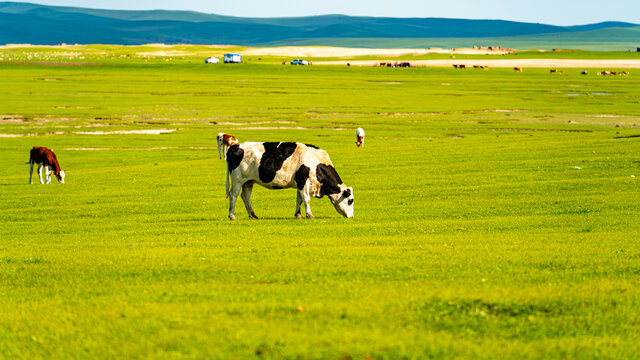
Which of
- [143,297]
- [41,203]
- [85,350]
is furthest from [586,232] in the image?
[41,203]

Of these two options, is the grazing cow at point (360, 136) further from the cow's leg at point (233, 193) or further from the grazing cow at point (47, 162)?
the cow's leg at point (233, 193)

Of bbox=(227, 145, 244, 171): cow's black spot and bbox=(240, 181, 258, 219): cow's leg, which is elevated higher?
bbox=(227, 145, 244, 171): cow's black spot

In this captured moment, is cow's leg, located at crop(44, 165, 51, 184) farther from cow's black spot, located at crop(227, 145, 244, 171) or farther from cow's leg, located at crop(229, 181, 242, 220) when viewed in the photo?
cow's black spot, located at crop(227, 145, 244, 171)

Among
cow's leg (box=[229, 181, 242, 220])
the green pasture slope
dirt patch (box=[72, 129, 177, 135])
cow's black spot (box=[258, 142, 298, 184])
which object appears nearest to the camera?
the green pasture slope

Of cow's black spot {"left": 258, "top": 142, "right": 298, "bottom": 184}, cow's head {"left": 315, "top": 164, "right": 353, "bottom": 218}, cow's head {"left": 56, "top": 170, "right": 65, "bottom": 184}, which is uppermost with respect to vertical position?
cow's black spot {"left": 258, "top": 142, "right": 298, "bottom": 184}

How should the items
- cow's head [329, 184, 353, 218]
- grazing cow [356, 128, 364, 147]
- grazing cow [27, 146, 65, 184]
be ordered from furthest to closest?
grazing cow [356, 128, 364, 147] → grazing cow [27, 146, 65, 184] → cow's head [329, 184, 353, 218]

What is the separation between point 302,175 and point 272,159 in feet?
3.28

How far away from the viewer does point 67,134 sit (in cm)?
6366

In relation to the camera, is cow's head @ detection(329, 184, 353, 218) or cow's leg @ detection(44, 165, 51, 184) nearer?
cow's head @ detection(329, 184, 353, 218)

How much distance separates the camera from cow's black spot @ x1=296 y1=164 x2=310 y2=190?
885 inches

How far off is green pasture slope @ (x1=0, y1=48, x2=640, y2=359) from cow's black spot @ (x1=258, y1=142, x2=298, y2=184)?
4.73ft

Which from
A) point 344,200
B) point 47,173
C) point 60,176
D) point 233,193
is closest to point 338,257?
point 344,200

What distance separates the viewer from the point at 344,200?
23.2 meters

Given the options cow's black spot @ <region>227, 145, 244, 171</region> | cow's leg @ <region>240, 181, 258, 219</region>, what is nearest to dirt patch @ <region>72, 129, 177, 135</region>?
cow's leg @ <region>240, 181, 258, 219</region>
